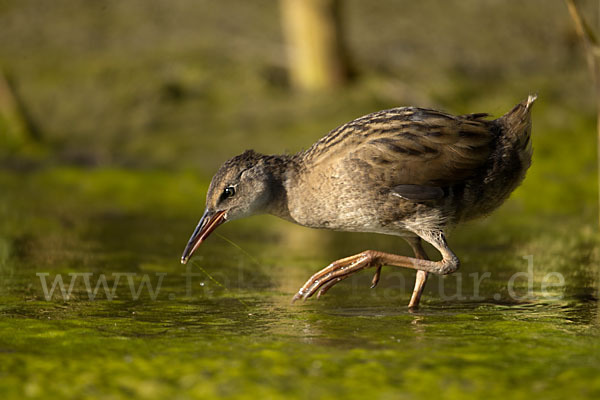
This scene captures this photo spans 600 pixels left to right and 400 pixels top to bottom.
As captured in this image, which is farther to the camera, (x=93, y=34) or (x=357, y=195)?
(x=93, y=34)

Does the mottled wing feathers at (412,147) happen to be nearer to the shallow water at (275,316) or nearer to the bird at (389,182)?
the bird at (389,182)

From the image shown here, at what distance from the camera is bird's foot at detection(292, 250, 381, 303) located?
20.4 feet

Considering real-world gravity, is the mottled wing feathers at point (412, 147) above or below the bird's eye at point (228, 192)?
above

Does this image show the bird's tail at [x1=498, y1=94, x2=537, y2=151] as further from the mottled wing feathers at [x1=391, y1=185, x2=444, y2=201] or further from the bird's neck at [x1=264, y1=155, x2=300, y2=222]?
the bird's neck at [x1=264, y1=155, x2=300, y2=222]

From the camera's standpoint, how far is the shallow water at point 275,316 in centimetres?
432

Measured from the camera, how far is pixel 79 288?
6727 mm

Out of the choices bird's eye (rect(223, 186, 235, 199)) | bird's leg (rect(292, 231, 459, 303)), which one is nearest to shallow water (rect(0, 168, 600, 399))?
bird's leg (rect(292, 231, 459, 303))

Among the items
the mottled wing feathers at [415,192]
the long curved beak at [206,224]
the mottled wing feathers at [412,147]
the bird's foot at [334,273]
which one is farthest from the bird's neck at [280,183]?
the mottled wing feathers at [415,192]

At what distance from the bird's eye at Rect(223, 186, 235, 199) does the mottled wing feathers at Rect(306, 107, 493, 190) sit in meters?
0.61

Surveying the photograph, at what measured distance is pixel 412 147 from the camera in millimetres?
6371

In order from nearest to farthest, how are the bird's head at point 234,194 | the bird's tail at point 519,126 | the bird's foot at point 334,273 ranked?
the bird's foot at point 334,273 < the bird's head at point 234,194 < the bird's tail at point 519,126

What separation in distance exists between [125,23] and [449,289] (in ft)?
35.5

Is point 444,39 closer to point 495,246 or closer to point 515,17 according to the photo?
point 515,17

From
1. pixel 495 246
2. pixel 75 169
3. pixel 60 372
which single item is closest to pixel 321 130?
pixel 75 169
